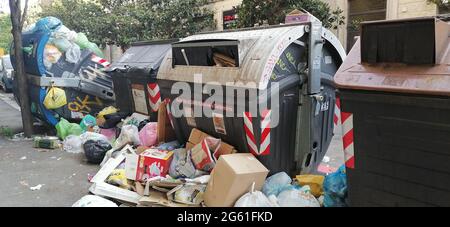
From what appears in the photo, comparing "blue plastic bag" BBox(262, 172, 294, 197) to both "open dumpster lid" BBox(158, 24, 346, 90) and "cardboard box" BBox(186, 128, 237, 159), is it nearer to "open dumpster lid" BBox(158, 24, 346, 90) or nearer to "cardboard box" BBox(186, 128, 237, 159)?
"cardboard box" BBox(186, 128, 237, 159)

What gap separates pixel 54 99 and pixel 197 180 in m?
4.14

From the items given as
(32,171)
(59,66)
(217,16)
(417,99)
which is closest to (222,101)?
(417,99)

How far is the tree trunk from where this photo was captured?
6.65 metres

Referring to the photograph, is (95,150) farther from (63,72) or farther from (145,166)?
(63,72)

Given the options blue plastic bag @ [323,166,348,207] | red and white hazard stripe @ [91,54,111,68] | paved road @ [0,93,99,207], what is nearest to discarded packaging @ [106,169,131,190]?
paved road @ [0,93,99,207]

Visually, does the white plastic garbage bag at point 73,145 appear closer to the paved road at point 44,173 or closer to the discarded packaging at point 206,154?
the paved road at point 44,173

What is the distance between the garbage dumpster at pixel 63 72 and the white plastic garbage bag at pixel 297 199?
479 cm

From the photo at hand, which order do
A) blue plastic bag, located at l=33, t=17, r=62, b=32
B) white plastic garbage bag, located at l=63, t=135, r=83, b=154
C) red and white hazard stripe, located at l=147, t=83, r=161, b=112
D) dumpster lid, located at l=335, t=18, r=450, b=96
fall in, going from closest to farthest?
dumpster lid, located at l=335, t=18, r=450, b=96
red and white hazard stripe, located at l=147, t=83, r=161, b=112
white plastic garbage bag, located at l=63, t=135, r=83, b=154
blue plastic bag, located at l=33, t=17, r=62, b=32

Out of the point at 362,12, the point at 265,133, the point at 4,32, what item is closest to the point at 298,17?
the point at 265,133

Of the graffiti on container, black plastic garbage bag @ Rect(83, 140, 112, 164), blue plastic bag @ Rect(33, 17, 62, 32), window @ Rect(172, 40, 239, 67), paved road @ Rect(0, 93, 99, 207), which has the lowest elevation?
paved road @ Rect(0, 93, 99, 207)

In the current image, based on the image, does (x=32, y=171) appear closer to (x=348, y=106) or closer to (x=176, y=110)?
(x=176, y=110)

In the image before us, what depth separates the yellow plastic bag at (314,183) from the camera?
330 centimetres

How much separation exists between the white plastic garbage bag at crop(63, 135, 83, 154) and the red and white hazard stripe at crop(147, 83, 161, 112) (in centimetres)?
129

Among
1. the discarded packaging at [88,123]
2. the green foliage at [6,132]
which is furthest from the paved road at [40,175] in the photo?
the discarded packaging at [88,123]
